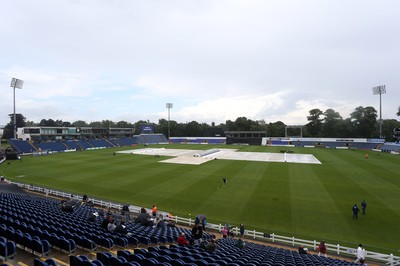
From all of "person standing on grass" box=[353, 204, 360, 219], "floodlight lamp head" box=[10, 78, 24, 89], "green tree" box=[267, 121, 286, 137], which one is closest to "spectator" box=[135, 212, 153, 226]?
"person standing on grass" box=[353, 204, 360, 219]

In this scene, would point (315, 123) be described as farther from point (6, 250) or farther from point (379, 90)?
point (6, 250)

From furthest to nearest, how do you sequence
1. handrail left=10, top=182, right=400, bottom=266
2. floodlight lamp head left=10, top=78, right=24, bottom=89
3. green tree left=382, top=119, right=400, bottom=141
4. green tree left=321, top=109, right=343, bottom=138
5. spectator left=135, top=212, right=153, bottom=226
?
1. green tree left=321, top=109, right=343, bottom=138
2. green tree left=382, top=119, right=400, bottom=141
3. floodlight lamp head left=10, top=78, right=24, bottom=89
4. spectator left=135, top=212, right=153, bottom=226
5. handrail left=10, top=182, right=400, bottom=266

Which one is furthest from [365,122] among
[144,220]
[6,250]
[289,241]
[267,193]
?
[6,250]

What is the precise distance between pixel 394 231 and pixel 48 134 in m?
98.7

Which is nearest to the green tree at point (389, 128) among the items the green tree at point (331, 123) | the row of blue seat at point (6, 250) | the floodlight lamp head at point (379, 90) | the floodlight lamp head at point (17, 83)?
the green tree at point (331, 123)

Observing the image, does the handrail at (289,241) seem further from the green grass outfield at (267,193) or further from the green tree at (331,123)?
the green tree at (331,123)

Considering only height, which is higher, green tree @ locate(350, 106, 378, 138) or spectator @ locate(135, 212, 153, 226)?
green tree @ locate(350, 106, 378, 138)

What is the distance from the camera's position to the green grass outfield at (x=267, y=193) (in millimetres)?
18688

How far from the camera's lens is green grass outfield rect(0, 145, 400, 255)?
1869cm

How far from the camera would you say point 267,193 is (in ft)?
Answer: 89.7

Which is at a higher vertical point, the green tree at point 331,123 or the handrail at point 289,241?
the green tree at point 331,123

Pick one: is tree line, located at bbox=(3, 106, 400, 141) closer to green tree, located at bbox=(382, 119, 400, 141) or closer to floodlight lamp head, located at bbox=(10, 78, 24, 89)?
green tree, located at bbox=(382, 119, 400, 141)

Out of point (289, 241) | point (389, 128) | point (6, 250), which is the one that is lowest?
point (289, 241)

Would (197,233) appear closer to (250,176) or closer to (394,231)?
(394,231)
